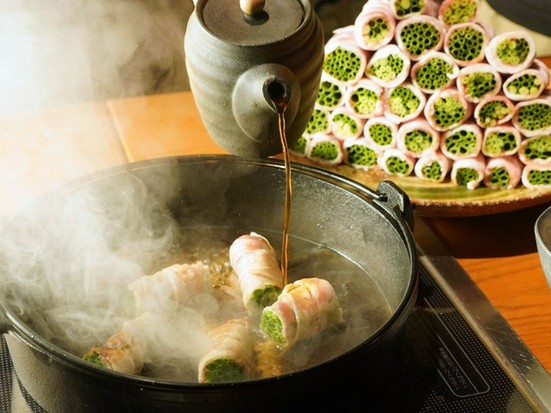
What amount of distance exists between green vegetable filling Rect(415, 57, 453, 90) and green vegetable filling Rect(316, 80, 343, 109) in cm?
23

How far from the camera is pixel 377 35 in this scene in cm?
203

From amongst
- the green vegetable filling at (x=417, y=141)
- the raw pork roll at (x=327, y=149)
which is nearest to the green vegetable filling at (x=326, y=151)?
the raw pork roll at (x=327, y=149)

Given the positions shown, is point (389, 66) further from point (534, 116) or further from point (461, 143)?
point (534, 116)

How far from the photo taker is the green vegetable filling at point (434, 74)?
6.56 feet

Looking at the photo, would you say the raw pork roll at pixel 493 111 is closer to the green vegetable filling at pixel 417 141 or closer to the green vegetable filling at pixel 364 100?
the green vegetable filling at pixel 417 141

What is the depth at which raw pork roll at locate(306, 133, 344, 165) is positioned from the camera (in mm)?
2088

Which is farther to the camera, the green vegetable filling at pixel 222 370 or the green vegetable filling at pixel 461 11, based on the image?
the green vegetable filling at pixel 461 11

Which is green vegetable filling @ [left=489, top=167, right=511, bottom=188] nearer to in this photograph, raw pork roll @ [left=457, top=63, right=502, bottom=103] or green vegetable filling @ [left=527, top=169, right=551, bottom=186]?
green vegetable filling @ [left=527, top=169, right=551, bottom=186]

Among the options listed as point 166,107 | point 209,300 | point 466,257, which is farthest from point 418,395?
point 166,107

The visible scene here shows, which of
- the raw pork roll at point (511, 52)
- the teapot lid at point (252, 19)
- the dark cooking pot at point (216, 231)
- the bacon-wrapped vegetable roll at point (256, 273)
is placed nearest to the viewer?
the dark cooking pot at point (216, 231)

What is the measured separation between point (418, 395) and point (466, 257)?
0.59m

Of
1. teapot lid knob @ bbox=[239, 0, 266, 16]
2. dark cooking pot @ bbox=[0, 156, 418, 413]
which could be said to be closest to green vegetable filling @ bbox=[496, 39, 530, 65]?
dark cooking pot @ bbox=[0, 156, 418, 413]

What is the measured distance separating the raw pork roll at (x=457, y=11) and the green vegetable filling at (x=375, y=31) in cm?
17

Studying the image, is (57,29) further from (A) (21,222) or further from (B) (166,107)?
(A) (21,222)
